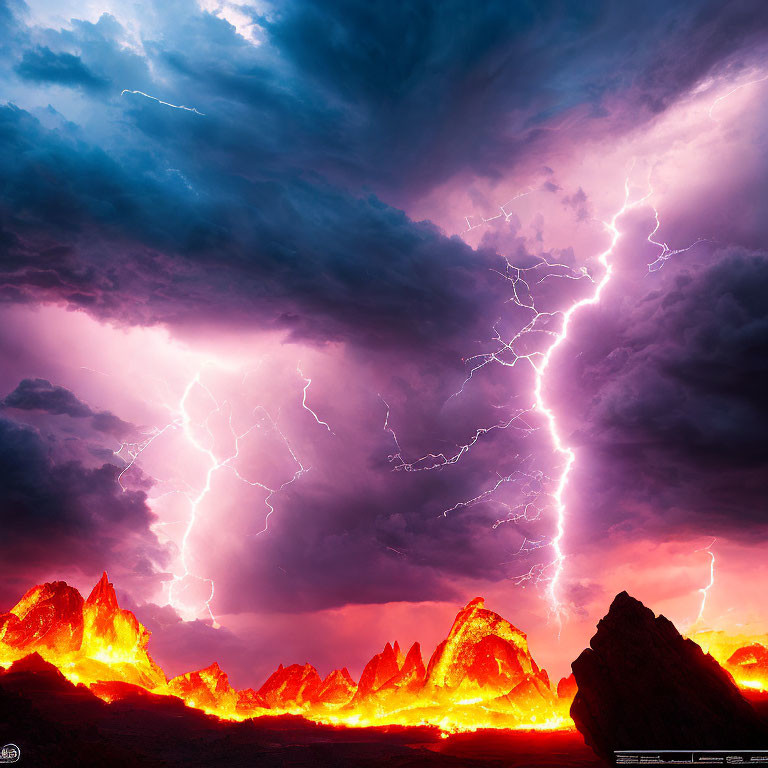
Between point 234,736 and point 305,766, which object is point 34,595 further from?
point 305,766

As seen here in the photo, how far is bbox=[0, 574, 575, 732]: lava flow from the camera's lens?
8312 cm

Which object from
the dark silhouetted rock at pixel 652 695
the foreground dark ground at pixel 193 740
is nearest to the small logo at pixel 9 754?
the foreground dark ground at pixel 193 740

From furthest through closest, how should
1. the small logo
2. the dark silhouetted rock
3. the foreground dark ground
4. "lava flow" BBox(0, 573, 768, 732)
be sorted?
1. "lava flow" BBox(0, 573, 768, 732)
2. the foreground dark ground
3. the small logo
4. the dark silhouetted rock

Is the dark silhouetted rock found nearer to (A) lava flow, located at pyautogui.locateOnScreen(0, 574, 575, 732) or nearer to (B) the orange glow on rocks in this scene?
(B) the orange glow on rocks

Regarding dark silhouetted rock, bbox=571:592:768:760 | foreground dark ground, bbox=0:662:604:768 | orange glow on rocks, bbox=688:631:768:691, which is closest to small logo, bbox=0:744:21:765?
foreground dark ground, bbox=0:662:604:768

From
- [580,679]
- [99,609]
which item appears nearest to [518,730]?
[580,679]

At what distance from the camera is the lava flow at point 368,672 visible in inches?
3273

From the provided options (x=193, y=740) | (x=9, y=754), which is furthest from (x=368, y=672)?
(x=9, y=754)

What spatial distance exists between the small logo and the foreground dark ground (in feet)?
1.98

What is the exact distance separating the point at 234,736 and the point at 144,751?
21632 mm

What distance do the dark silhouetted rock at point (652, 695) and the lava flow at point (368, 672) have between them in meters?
50.5

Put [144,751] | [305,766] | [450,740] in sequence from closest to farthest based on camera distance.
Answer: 1. [305,766]
2. [144,751]
3. [450,740]

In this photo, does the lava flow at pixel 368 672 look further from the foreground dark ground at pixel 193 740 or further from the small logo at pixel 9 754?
the small logo at pixel 9 754

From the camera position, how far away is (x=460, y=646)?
95812 mm
